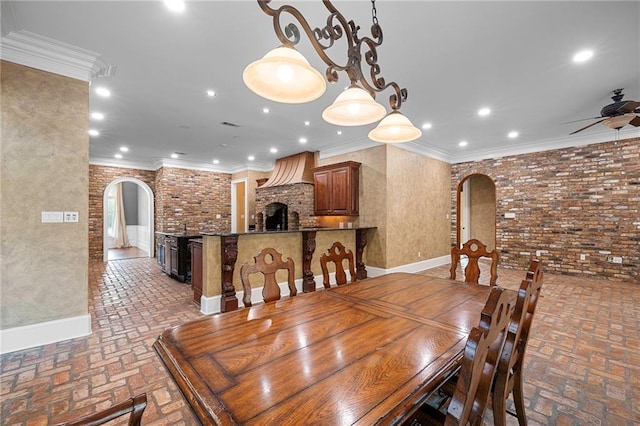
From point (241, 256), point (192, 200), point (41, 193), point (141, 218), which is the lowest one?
point (241, 256)

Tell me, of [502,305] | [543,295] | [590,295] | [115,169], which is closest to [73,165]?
[502,305]

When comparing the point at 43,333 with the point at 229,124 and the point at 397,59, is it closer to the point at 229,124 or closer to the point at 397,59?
the point at 229,124

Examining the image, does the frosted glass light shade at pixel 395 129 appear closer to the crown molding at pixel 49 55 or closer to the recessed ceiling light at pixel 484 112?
the recessed ceiling light at pixel 484 112

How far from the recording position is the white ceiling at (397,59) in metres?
2.17

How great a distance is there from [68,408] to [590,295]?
6.26m

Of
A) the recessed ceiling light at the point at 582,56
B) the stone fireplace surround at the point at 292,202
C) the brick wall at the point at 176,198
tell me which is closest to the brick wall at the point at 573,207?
the recessed ceiling light at the point at 582,56

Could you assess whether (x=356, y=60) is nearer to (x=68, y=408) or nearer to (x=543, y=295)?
(x=68, y=408)

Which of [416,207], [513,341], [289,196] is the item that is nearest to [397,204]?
[416,207]

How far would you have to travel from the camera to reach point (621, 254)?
507 cm

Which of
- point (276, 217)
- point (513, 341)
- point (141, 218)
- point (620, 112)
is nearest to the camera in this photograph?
point (513, 341)

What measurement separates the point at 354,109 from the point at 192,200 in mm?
7345

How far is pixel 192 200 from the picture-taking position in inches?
317

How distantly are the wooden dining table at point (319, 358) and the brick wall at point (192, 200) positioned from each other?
6.97m

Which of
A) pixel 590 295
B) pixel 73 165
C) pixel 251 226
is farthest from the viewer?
pixel 251 226
